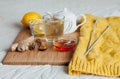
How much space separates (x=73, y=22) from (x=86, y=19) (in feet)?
0.25

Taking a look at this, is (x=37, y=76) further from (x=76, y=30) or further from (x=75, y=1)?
(x=75, y=1)

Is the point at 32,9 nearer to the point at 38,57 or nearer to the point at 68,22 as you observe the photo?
the point at 68,22

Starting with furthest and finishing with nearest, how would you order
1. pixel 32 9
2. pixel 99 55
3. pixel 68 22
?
1. pixel 32 9
2. pixel 68 22
3. pixel 99 55

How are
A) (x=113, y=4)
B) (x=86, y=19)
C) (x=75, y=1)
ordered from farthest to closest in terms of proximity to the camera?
(x=75, y=1)
(x=113, y=4)
(x=86, y=19)

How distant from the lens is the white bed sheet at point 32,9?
0.76 m

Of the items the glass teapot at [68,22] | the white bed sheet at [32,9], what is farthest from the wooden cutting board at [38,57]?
the glass teapot at [68,22]

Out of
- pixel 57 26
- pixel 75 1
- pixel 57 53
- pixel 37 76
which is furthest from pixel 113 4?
A: pixel 37 76

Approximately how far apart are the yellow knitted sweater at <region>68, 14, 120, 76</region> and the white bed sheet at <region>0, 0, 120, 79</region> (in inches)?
0.9

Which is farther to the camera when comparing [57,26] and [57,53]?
[57,26]

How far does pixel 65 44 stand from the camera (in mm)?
889

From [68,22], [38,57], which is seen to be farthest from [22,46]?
[68,22]

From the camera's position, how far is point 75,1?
5.20 feet

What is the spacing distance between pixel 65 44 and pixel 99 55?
145 mm

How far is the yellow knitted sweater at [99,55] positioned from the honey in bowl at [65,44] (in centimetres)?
3
